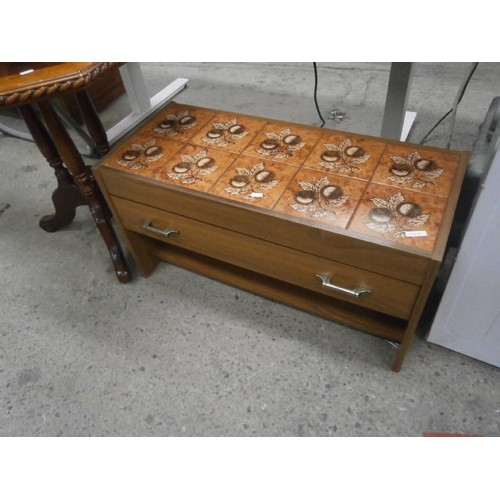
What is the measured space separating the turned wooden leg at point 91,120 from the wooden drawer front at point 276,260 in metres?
0.30

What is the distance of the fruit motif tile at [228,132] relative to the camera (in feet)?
3.21

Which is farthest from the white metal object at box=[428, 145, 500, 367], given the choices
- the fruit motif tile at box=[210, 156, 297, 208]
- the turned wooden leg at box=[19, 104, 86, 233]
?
the turned wooden leg at box=[19, 104, 86, 233]

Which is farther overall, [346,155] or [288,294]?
[288,294]

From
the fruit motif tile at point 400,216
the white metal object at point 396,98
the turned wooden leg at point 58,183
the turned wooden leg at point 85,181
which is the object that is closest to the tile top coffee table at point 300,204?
the fruit motif tile at point 400,216

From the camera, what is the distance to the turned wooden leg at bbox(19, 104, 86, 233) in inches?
44.7

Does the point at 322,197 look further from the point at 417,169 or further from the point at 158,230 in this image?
the point at 158,230

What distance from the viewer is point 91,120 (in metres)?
1.17

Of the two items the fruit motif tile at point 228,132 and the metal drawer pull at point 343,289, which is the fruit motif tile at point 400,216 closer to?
the metal drawer pull at point 343,289

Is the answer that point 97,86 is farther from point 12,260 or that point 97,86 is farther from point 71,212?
point 12,260

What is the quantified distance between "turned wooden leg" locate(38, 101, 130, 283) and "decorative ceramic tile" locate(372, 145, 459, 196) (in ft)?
2.63

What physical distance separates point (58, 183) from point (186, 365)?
77 centimetres

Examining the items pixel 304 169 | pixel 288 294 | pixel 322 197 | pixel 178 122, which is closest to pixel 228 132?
pixel 178 122

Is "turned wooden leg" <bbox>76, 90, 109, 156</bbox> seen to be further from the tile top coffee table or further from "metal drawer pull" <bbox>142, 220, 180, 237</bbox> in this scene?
"metal drawer pull" <bbox>142, 220, 180, 237</bbox>

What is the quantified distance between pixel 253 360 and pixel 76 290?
0.64 m
